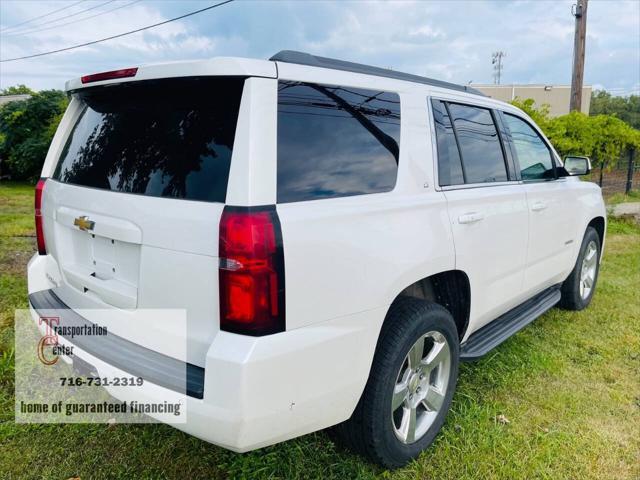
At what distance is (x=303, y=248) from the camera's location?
6.16ft

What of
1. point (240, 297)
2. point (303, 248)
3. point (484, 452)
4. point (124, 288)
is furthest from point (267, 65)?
point (484, 452)

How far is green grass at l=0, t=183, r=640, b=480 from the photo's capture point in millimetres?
2484

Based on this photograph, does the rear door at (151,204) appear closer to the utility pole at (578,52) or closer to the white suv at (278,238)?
the white suv at (278,238)

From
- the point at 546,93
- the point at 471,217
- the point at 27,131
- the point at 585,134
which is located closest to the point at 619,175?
the point at 585,134

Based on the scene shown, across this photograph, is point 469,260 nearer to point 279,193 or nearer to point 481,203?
point 481,203

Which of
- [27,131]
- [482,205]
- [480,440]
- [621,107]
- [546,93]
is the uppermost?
[621,107]

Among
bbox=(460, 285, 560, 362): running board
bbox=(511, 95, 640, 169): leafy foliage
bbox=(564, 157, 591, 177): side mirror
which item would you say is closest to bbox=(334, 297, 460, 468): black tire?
bbox=(460, 285, 560, 362): running board

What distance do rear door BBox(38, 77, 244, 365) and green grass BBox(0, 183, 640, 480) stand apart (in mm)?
797

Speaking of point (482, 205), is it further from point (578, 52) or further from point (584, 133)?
point (578, 52)

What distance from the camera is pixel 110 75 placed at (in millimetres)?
2283

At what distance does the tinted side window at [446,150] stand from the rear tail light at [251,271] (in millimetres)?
1270

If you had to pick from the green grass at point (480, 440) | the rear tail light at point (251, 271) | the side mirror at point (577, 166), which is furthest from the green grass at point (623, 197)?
the rear tail light at point (251, 271)

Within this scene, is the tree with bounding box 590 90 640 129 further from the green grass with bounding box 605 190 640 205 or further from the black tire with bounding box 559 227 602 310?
the black tire with bounding box 559 227 602 310

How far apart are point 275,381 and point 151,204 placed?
2.87ft
